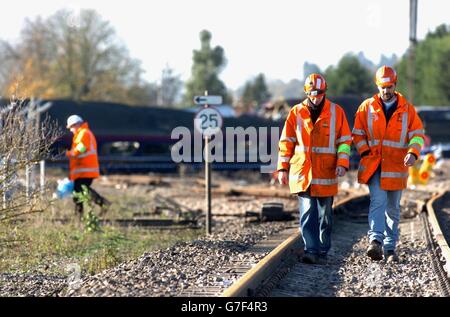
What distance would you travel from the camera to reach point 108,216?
52.0 ft

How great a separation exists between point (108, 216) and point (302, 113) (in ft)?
25.6

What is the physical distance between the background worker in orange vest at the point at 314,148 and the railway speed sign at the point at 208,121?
451cm

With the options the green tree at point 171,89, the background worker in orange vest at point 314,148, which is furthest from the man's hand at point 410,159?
the green tree at point 171,89

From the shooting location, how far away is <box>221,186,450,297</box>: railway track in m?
7.36

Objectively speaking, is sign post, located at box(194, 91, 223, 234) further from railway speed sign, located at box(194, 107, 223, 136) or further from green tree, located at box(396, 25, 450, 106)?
green tree, located at box(396, 25, 450, 106)

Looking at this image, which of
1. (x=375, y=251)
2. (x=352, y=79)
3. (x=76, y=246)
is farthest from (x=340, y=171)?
(x=352, y=79)

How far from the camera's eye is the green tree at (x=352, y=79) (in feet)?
234

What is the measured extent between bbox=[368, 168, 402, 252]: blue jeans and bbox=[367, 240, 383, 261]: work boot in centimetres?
5

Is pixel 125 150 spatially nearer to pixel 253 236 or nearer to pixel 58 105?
pixel 58 105

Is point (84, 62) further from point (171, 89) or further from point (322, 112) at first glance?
point (322, 112)

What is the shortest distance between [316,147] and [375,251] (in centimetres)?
125

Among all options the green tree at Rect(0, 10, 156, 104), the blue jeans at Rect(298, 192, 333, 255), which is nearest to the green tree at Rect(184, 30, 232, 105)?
the green tree at Rect(0, 10, 156, 104)

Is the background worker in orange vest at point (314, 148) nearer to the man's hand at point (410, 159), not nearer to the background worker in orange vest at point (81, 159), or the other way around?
the man's hand at point (410, 159)
